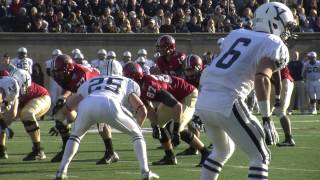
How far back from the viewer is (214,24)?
2403 centimetres

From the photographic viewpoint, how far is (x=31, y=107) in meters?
11.5

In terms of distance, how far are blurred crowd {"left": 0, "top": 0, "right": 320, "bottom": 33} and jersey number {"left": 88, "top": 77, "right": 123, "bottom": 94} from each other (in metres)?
13.3

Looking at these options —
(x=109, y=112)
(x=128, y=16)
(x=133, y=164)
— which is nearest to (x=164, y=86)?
(x=133, y=164)

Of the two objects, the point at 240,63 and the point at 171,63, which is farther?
the point at 171,63

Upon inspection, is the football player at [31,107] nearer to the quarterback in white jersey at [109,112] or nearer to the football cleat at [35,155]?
the football cleat at [35,155]

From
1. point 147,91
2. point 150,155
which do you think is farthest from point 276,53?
point 150,155

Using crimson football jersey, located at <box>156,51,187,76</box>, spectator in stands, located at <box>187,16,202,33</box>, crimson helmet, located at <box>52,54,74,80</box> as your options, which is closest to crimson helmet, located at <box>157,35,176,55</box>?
crimson football jersey, located at <box>156,51,187,76</box>

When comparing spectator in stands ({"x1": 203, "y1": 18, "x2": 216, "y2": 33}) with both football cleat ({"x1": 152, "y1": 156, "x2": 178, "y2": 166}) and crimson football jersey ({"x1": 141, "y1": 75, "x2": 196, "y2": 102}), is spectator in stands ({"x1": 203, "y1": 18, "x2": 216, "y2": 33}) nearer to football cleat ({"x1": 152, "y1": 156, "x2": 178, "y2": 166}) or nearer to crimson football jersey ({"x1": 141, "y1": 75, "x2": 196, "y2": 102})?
crimson football jersey ({"x1": 141, "y1": 75, "x2": 196, "y2": 102})

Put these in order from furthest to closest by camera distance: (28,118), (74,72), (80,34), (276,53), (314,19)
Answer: (314,19) < (80,34) < (28,118) < (74,72) < (276,53)

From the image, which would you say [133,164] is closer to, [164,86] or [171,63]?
[164,86]

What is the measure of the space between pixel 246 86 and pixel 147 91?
327cm

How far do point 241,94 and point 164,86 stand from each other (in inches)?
142

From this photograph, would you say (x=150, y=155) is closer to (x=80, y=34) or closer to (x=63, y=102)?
(x=63, y=102)

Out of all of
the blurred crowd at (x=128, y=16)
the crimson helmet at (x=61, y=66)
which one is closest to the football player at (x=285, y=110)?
the crimson helmet at (x=61, y=66)
